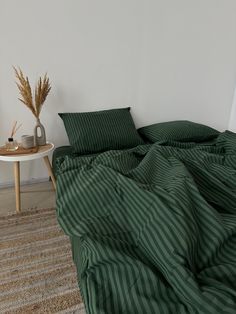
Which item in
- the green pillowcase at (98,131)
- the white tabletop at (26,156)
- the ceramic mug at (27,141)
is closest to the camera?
the white tabletop at (26,156)

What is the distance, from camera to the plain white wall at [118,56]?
72.4 inches

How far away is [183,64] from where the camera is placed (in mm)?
2328

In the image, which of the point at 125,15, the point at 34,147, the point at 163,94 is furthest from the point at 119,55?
the point at 34,147

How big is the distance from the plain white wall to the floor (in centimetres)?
11

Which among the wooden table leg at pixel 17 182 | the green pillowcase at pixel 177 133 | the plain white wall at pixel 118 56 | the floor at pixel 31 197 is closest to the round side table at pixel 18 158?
the wooden table leg at pixel 17 182

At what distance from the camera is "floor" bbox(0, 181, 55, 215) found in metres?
1.86

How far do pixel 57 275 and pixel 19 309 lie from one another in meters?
0.23

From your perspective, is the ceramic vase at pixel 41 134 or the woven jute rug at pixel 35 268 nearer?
the woven jute rug at pixel 35 268

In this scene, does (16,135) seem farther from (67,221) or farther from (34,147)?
(67,221)

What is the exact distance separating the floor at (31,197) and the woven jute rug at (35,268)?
5.0 inches

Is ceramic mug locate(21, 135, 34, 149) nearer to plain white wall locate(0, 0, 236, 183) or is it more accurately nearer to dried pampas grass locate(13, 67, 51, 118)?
dried pampas grass locate(13, 67, 51, 118)

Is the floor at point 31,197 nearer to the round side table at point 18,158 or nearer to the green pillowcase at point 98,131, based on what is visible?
the round side table at point 18,158

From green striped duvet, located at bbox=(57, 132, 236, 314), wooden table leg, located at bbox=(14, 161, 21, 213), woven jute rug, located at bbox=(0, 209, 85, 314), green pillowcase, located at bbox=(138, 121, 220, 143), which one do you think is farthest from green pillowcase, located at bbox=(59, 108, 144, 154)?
green striped duvet, located at bbox=(57, 132, 236, 314)

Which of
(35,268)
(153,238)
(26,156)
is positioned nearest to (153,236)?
(153,238)
